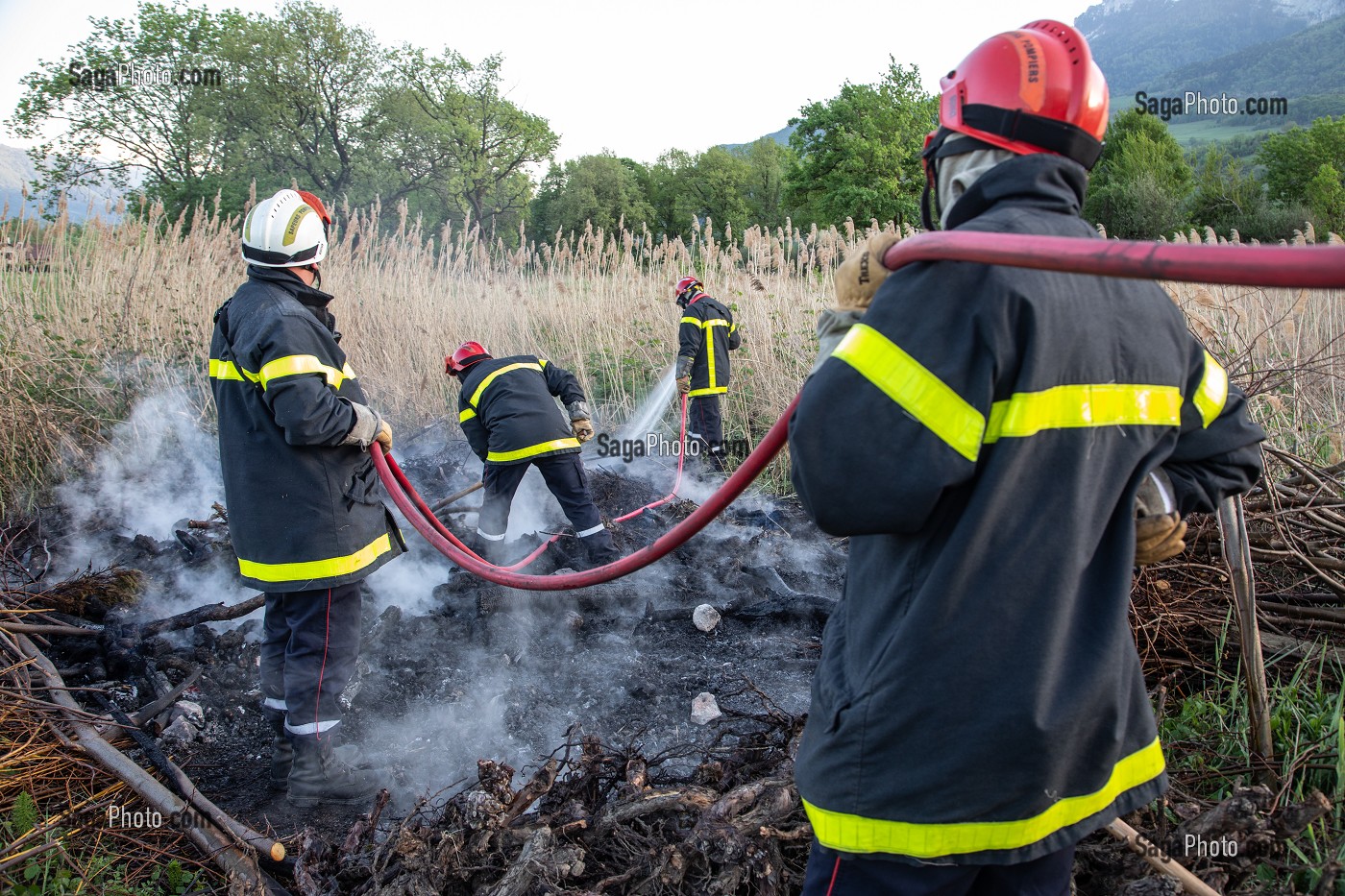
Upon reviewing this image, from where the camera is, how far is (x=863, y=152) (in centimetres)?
2800

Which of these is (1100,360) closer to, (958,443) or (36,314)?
(958,443)

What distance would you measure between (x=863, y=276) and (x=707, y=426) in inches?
252

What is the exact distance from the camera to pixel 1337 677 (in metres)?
2.60

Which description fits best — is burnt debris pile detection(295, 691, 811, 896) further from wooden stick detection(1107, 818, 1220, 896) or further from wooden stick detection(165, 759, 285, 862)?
wooden stick detection(1107, 818, 1220, 896)

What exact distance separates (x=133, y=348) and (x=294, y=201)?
178 inches

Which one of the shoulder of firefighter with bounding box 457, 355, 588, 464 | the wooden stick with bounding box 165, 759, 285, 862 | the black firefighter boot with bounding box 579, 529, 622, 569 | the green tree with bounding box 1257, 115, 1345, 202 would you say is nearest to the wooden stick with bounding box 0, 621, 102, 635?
the wooden stick with bounding box 165, 759, 285, 862

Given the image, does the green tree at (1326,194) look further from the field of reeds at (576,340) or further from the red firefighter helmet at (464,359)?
the red firefighter helmet at (464,359)

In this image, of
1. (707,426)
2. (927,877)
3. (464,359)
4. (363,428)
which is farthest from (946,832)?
(707,426)

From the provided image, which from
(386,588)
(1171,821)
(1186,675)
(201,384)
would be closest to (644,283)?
(201,384)

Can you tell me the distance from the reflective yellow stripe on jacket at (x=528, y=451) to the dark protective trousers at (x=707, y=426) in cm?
258

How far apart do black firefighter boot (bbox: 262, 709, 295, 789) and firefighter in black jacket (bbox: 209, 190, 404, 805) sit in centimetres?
8

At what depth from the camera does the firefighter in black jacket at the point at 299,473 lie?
9.37 feet

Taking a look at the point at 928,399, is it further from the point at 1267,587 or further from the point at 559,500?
the point at 559,500

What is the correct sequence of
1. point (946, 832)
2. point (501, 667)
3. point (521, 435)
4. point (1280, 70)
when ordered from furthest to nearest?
1. point (1280, 70)
2. point (521, 435)
3. point (501, 667)
4. point (946, 832)
